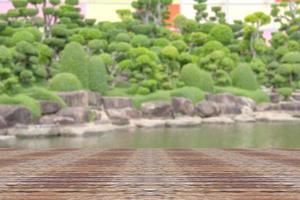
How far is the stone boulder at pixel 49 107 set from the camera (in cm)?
3047

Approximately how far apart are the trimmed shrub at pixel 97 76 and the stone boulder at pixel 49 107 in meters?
6.65

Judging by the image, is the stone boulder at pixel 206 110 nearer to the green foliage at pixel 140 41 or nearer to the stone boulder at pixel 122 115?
the stone boulder at pixel 122 115

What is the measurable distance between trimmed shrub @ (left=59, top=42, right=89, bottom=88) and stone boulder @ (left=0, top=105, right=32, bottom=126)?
8132mm

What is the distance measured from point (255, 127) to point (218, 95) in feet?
26.2

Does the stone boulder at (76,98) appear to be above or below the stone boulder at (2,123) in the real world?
above

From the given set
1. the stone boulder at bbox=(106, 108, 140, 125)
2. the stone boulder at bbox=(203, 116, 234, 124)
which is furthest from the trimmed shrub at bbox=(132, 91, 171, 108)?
the stone boulder at bbox=(203, 116, 234, 124)

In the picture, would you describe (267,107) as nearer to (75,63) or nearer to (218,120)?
(218,120)

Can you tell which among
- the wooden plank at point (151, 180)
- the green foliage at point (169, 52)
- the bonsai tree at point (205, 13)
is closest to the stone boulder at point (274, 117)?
the green foliage at point (169, 52)

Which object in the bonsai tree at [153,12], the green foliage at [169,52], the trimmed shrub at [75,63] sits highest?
the bonsai tree at [153,12]

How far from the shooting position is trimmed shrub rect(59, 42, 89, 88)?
3609cm

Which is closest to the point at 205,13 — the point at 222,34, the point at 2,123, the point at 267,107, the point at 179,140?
the point at 222,34

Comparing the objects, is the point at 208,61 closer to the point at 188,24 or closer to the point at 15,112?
the point at 188,24

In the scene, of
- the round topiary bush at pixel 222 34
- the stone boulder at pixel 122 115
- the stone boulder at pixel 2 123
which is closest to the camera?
the stone boulder at pixel 2 123

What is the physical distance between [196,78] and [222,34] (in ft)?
34.8
